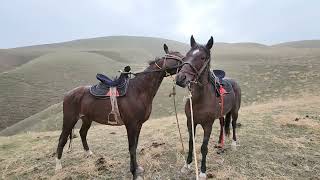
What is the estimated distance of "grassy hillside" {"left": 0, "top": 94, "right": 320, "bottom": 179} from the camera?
9656mm

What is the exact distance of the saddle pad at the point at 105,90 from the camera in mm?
9372

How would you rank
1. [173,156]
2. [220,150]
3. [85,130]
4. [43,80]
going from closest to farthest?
[173,156]
[85,130]
[220,150]
[43,80]

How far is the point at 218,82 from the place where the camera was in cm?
948

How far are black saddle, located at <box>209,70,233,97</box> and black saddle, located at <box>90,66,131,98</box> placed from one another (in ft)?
7.42

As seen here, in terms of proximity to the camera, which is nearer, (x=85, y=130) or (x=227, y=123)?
(x=85, y=130)

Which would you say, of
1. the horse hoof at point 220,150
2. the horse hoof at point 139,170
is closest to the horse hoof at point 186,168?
the horse hoof at point 139,170

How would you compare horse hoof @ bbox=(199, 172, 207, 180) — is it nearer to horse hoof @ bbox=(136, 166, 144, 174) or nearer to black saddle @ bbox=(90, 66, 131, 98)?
horse hoof @ bbox=(136, 166, 144, 174)

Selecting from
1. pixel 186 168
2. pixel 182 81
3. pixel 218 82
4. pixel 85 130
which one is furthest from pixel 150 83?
pixel 85 130

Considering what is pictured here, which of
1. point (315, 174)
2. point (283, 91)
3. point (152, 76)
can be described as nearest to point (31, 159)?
point (152, 76)

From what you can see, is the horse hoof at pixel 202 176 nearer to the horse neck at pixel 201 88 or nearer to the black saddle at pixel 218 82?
the horse neck at pixel 201 88

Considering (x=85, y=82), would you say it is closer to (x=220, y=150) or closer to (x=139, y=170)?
(x=220, y=150)

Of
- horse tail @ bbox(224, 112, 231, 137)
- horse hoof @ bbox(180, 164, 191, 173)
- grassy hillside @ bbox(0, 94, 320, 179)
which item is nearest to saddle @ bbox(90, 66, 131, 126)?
grassy hillside @ bbox(0, 94, 320, 179)

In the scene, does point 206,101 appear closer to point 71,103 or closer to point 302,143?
point 71,103

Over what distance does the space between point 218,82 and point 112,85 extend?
289 cm
